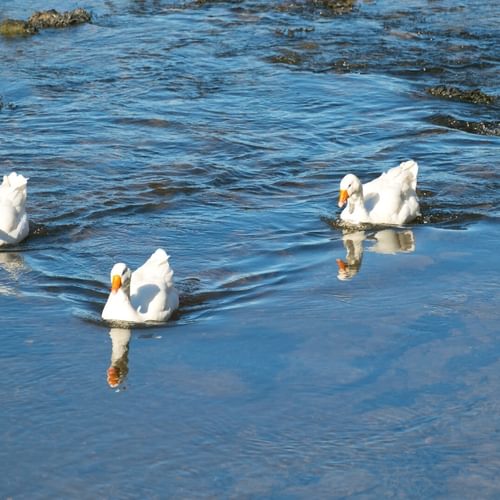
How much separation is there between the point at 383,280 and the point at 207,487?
404 centimetres

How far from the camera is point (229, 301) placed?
1030 cm

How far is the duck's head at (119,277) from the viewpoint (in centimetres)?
957

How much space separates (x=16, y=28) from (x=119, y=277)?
1300 centimetres

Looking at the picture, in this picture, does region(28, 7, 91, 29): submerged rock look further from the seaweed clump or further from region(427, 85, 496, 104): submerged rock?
region(427, 85, 496, 104): submerged rock

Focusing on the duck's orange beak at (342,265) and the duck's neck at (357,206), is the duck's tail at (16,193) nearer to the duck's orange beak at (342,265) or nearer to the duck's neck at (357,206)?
the duck's orange beak at (342,265)

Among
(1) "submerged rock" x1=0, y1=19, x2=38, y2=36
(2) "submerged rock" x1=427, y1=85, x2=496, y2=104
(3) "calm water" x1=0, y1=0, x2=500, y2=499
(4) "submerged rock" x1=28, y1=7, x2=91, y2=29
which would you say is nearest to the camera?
(3) "calm water" x1=0, y1=0, x2=500, y2=499

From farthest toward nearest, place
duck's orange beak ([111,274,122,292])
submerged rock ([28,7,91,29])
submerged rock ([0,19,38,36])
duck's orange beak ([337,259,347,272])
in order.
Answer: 1. submerged rock ([28,7,91,29])
2. submerged rock ([0,19,38,36])
3. duck's orange beak ([337,259,347,272])
4. duck's orange beak ([111,274,122,292])

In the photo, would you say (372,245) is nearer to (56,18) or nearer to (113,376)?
(113,376)

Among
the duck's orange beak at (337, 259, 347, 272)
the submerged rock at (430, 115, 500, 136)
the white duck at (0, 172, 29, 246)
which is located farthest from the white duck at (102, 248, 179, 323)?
the submerged rock at (430, 115, 500, 136)

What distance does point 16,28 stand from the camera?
842 inches

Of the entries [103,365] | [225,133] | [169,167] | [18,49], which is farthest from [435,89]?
[103,365]

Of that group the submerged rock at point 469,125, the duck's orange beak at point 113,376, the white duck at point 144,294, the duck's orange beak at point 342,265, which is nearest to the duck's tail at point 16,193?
the white duck at point 144,294

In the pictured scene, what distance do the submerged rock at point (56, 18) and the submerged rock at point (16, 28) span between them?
0.19 metres

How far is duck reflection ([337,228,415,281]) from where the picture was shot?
1128 centimetres
